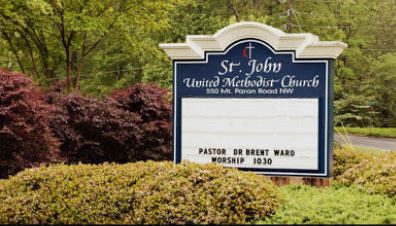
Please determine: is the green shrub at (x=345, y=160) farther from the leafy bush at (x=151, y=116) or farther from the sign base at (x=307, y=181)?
the leafy bush at (x=151, y=116)

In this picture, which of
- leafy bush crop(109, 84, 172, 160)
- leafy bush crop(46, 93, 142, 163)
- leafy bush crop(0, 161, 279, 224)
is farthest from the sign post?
leafy bush crop(109, 84, 172, 160)

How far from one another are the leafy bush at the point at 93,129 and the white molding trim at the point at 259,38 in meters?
3.04

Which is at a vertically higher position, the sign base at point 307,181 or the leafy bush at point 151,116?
the leafy bush at point 151,116

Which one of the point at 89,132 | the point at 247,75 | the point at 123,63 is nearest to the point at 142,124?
the point at 89,132

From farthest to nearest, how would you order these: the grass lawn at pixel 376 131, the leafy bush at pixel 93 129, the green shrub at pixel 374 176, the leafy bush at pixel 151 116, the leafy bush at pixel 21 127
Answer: the grass lawn at pixel 376 131 → the leafy bush at pixel 151 116 → the leafy bush at pixel 93 129 → the leafy bush at pixel 21 127 → the green shrub at pixel 374 176

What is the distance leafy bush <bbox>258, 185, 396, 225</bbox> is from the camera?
19.9ft

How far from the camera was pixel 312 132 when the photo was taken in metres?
8.27

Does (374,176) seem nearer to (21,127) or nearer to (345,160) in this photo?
(345,160)

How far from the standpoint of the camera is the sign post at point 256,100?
8266 millimetres

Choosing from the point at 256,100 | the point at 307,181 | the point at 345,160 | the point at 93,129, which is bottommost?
the point at 307,181

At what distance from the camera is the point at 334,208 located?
6.44m

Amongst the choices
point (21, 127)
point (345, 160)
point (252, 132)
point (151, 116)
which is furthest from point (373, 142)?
point (21, 127)

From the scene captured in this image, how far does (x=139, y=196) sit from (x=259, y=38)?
3464mm

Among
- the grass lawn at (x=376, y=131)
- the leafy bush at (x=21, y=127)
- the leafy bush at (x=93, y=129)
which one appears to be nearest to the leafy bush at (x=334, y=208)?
the leafy bush at (x=21, y=127)
